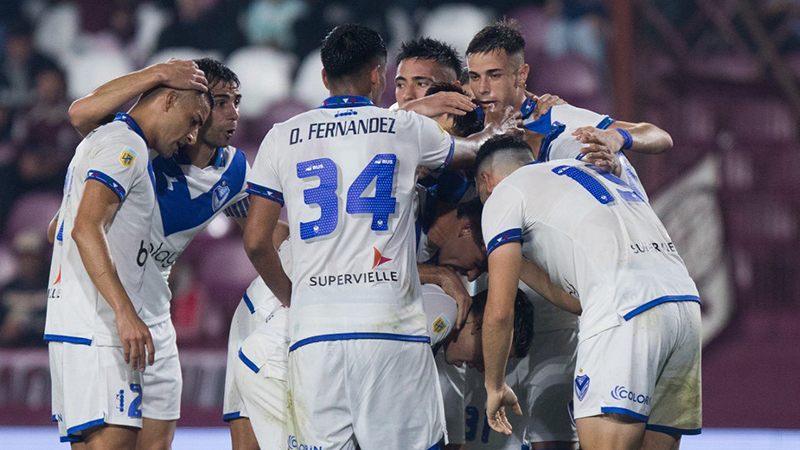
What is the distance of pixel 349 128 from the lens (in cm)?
342

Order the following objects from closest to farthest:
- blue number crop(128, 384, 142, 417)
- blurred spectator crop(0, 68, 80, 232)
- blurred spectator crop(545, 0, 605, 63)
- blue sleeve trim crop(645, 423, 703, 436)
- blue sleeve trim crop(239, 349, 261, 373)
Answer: blue sleeve trim crop(645, 423, 703, 436) → blue number crop(128, 384, 142, 417) → blue sleeve trim crop(239, 349, 261, 373) → blurred spectator crop(0, 68, 80, 232) → blurred spectator crop(545, 0, 605, 63)

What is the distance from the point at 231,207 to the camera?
4.56m

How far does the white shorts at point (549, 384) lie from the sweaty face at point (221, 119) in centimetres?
179

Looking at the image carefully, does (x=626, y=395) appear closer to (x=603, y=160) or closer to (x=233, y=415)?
(x=603, y=160)

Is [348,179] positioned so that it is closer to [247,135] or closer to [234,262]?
[234,262]

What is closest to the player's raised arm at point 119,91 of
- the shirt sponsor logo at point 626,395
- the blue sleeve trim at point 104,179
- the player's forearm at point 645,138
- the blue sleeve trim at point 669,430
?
the blue sleeve trim at point 104,179

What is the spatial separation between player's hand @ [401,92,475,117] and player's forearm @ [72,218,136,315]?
4.82 ft

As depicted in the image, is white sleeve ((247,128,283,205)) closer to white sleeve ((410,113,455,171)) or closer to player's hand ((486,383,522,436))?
white sleeve ((410,113,455,171))

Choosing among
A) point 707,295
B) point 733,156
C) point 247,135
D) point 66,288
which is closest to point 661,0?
point 733,156

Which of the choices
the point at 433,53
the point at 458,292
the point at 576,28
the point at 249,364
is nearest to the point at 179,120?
the point at 249,364

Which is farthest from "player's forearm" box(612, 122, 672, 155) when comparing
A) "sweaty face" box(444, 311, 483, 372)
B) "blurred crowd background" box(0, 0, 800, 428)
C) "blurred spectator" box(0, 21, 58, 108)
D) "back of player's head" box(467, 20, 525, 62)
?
"blurred spectator" box(0, 21, 58, 108)

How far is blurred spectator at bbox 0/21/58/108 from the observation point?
30.9ft

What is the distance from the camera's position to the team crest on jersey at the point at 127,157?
3.50 meters

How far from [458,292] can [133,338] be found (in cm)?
135
